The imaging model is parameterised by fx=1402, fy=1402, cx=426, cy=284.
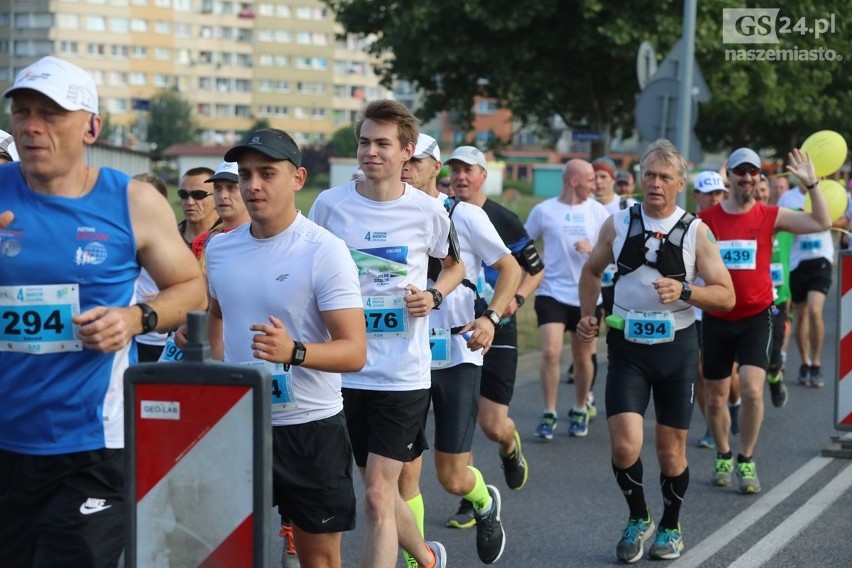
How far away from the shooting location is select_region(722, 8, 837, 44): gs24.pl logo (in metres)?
29.1

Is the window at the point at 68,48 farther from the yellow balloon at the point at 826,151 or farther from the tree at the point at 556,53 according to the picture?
the yellow balloon at the point at 826,151

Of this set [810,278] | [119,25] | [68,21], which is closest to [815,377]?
[810,278]

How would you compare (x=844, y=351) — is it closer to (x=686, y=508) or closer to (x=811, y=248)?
(x=686, y=508)

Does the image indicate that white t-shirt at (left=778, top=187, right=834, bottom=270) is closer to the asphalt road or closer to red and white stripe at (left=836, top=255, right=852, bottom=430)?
the asphalt road

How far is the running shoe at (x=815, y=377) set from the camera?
13.6 m

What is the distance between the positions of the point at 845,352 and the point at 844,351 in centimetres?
1

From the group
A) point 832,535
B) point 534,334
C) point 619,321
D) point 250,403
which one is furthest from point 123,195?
point 534,334

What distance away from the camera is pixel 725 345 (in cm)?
909

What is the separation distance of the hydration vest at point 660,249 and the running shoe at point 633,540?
1.25 m

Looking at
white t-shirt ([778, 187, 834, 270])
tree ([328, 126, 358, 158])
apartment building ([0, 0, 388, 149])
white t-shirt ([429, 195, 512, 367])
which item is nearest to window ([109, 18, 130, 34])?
apartment building ([0, 0, 388, 149])

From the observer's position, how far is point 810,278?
14250mm

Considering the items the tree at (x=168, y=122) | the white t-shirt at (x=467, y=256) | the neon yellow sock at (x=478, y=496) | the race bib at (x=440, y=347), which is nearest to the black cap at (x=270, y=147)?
the race bib at (x=440, y=347)

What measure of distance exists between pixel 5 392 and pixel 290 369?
1024 mm

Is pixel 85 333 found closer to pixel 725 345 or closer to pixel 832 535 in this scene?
pixel 832 535
